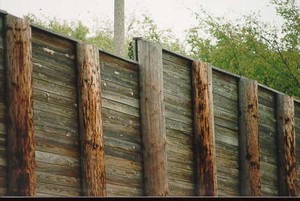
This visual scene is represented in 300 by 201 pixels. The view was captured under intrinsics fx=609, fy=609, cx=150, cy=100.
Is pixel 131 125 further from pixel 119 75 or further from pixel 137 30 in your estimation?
pixel 137 30

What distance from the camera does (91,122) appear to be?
5.14m

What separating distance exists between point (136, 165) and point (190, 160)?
1.04 metres

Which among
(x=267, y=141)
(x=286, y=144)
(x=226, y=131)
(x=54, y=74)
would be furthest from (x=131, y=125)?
(x=286, y=144)

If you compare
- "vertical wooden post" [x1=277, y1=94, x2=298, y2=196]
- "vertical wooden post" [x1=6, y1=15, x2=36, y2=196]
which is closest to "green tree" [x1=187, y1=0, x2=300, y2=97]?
"vertical wooden post" [x1=277, y1=94, x2=298, y2=196]

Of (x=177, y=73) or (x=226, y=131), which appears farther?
(x=226, y=131)

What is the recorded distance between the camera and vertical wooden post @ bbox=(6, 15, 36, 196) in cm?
442

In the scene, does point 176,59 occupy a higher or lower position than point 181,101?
higher

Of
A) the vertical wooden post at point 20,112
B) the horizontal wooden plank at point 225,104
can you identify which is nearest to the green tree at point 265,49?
the horizontal wooden plank at point 225,104

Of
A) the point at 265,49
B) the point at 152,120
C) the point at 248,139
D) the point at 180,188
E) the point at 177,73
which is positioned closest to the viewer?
the point at 152,120

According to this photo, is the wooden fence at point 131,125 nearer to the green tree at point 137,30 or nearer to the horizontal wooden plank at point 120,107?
the horizontal wooden plank at point 120,107

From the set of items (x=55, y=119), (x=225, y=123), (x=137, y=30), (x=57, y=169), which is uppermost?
(x=137, y=30)

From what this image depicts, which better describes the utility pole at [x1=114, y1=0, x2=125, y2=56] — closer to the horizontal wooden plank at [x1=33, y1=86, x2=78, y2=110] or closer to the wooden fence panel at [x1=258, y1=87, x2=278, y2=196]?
the wooden fence panel at [x1=258, y1=87, x2=278, y2=196]

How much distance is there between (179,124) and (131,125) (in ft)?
3.00

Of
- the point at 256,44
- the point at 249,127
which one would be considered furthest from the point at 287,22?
the point at 249,127
